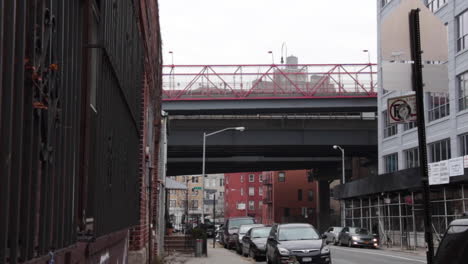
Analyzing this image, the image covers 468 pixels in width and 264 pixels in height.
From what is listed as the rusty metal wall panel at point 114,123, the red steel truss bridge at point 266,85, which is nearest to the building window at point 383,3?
the red steel truss bridge at point 266,85

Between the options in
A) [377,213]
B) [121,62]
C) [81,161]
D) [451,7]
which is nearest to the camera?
[81,161]

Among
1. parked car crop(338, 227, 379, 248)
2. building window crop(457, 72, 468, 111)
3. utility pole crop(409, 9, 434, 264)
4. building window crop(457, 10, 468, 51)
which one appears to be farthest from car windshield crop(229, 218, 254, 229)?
utility pole crop(409, 9, 434, 264)

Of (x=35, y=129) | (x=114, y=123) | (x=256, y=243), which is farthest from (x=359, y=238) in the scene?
(x=35, y=129)

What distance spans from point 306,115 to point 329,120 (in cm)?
220

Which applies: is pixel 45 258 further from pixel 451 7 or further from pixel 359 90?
pixel 359 90

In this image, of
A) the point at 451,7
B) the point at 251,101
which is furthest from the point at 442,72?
the point at 251,101

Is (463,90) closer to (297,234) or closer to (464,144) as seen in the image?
(464,144)

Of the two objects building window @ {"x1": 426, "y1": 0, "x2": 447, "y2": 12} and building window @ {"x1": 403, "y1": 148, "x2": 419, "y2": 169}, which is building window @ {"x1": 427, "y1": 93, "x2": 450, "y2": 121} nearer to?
building window @ {"x1": 403, "y1": 148, "x2": 419, "y2": 169}

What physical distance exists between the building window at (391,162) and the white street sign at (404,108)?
43.1 m

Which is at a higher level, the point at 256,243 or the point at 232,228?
the point at 232,228

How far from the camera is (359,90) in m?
51.0

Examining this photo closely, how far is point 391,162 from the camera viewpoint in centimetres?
4909

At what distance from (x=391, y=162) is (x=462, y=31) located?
14723mm

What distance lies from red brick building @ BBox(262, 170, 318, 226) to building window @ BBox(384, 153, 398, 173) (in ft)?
166
